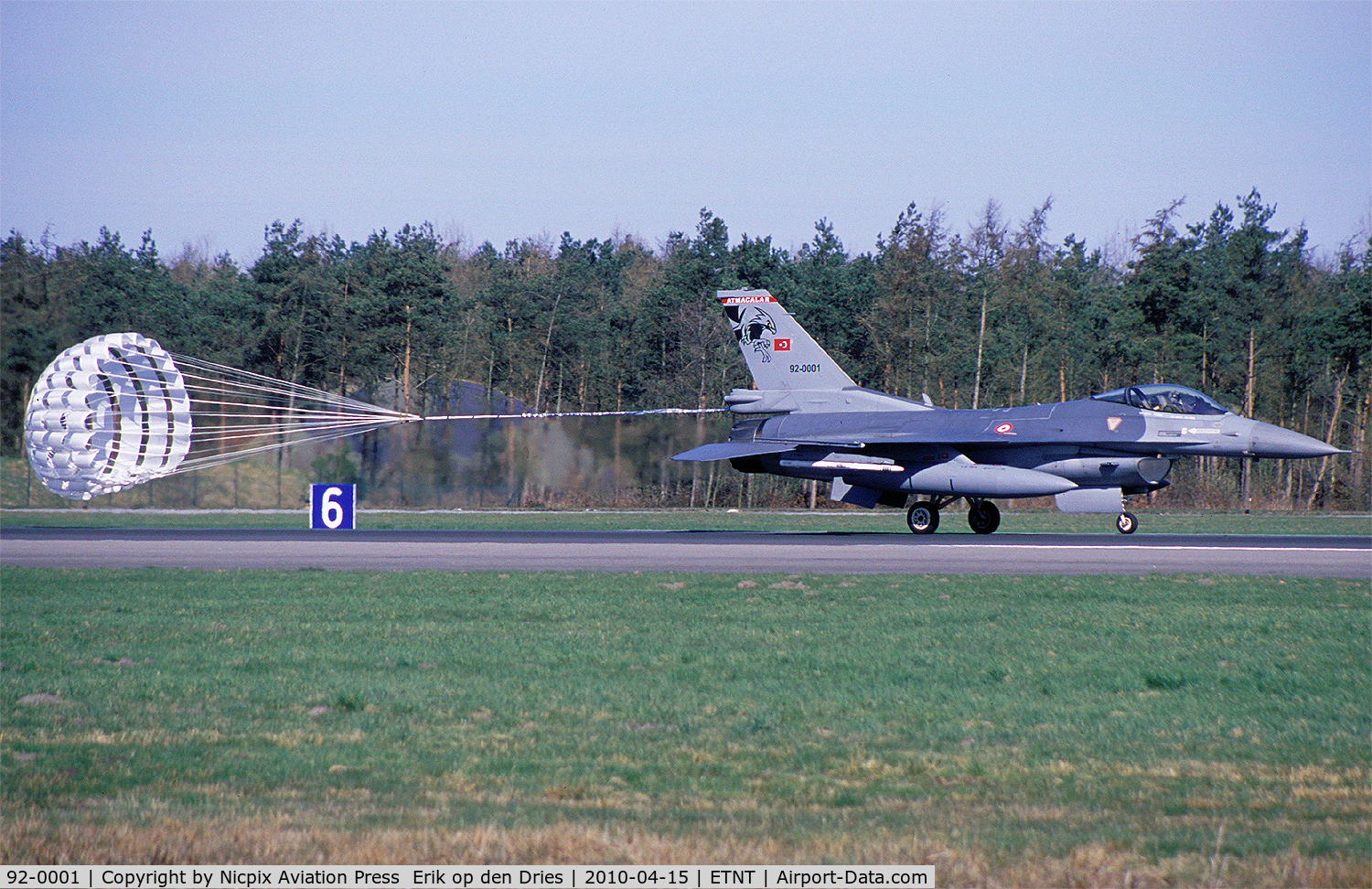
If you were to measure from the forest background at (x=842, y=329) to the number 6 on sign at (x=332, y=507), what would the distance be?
912 cm

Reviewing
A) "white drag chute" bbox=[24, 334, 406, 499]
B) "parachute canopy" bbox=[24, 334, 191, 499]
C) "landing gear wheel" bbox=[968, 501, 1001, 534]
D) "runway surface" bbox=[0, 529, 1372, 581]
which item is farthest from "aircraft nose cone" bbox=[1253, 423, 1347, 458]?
"parachute canopy" bbox=[24, 334, 191, 499]

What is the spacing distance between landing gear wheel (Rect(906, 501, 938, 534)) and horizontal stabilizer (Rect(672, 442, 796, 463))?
323cm

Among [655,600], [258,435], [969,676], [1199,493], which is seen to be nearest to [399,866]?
[969,676]

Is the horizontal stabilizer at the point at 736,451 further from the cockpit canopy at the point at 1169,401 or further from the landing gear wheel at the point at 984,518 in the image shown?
the cockpit canopy at the point at 1169,401

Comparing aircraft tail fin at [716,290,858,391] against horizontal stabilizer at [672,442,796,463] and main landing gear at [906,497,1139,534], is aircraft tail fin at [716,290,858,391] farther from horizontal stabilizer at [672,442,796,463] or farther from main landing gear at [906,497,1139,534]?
main landing gear at [906,497,1139,534]

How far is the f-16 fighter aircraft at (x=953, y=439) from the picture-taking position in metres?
23.5

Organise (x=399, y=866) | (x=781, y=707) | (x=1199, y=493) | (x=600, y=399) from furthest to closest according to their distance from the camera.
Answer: (x=600, y=399) < (x=1199, y=493) < (x=781, y=707) < (x=399, y=866)

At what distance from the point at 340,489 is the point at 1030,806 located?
1003 inches

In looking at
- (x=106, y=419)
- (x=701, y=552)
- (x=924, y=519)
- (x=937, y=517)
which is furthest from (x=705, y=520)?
(x=106, y=419)

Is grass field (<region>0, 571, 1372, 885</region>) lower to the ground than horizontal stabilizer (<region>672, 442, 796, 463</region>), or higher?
lower

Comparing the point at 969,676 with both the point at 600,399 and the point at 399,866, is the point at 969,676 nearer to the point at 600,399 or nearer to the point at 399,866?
the point at 399,866

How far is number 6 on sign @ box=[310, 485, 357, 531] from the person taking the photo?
28.4 meters

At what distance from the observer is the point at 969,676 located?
8.72 metres

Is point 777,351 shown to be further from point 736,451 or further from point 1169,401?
point 1169,401
